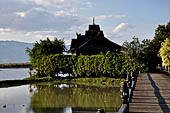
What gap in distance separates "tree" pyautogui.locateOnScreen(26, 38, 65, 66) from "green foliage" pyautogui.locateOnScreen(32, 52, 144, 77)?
491 centimetres

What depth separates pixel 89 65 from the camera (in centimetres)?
4828

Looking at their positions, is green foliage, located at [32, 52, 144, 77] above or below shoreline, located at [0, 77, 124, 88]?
above

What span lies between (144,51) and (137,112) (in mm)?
34029

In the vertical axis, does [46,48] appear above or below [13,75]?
above

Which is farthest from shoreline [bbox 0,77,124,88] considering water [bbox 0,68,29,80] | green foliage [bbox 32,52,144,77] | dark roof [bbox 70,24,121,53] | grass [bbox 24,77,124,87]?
dark roof [bbox 70,24,121,53]

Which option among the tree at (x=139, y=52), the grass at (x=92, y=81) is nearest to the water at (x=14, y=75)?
the grass at (x=92, y=81)

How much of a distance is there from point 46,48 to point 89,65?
16.2 meters

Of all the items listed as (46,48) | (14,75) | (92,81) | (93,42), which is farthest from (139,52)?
(14,75)

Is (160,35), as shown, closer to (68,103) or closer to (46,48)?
(46,48)

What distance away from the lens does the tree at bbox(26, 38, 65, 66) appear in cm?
6094

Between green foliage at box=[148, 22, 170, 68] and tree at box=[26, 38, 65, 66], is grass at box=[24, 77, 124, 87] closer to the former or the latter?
green foliage at box=[148, 22, 170, 68]

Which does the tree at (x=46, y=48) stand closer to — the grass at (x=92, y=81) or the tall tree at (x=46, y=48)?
the tall tree at (x=46, y=48)

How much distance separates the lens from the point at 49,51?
201ft

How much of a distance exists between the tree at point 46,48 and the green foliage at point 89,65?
16.1 feet
